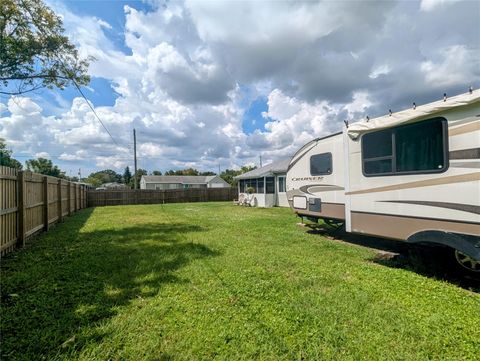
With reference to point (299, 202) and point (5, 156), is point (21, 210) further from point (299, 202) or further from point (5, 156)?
point (5, 156)

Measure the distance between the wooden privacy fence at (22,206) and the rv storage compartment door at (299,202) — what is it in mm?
7062

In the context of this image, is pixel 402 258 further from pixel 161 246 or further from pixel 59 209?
pixel 59 209

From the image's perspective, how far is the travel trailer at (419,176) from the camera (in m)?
3.78

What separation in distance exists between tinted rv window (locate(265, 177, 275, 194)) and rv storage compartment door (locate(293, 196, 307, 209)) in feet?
32.4

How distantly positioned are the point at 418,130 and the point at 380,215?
1.61 meters

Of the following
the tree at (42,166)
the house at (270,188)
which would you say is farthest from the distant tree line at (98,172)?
the house at (270,188)

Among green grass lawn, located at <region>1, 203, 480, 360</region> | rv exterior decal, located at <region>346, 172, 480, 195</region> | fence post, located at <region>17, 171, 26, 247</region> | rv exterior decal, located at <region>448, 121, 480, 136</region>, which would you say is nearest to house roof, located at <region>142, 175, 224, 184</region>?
fence post, located at <region>17, 171, 26, 247</region>

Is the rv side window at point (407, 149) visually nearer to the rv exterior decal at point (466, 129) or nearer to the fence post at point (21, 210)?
the rv exterior decal at point (466, 129)

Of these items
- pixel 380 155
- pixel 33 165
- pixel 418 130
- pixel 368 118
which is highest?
pixel 33 165

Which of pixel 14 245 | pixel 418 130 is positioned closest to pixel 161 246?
pixel 14 245

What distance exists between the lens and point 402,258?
5.45 meters

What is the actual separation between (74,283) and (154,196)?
21.7 metres

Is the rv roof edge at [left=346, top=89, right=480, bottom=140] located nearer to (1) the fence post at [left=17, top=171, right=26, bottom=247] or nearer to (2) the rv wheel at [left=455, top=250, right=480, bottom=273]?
(2) the rv wheel at [left=455, top=250, right=480, bottom=273]

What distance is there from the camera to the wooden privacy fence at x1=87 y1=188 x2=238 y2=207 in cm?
2284
